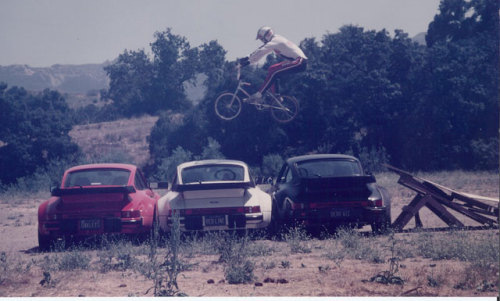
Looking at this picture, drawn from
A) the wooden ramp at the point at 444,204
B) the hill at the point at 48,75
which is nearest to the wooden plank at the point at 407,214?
the wooden ramp at the point at 444,204

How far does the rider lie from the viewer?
36.6 ft

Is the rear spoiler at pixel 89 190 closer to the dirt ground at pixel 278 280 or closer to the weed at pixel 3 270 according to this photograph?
the dirt ground at pixel 278 280

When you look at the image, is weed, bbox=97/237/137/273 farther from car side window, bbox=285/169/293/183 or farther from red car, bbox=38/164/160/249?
car side window, bbox=285/169/293/183

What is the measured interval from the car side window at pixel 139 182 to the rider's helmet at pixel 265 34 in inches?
145

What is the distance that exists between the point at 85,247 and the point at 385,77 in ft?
69.7

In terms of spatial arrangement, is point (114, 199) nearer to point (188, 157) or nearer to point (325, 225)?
point (325, 225)

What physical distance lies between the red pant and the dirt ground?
469 cm

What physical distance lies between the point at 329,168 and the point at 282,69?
2.66m

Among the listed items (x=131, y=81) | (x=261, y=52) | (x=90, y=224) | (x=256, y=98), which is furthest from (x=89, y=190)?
(x=131, y=81)

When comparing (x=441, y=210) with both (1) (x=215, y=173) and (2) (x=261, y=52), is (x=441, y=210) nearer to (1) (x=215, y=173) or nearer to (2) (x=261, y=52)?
(1) (x=215, y=173)

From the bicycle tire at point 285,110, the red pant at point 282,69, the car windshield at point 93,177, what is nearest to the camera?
the car windshield at point 93,177

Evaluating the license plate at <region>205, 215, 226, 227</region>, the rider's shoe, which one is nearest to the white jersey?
the rider's shoe

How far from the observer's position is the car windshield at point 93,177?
1155 centimetres
